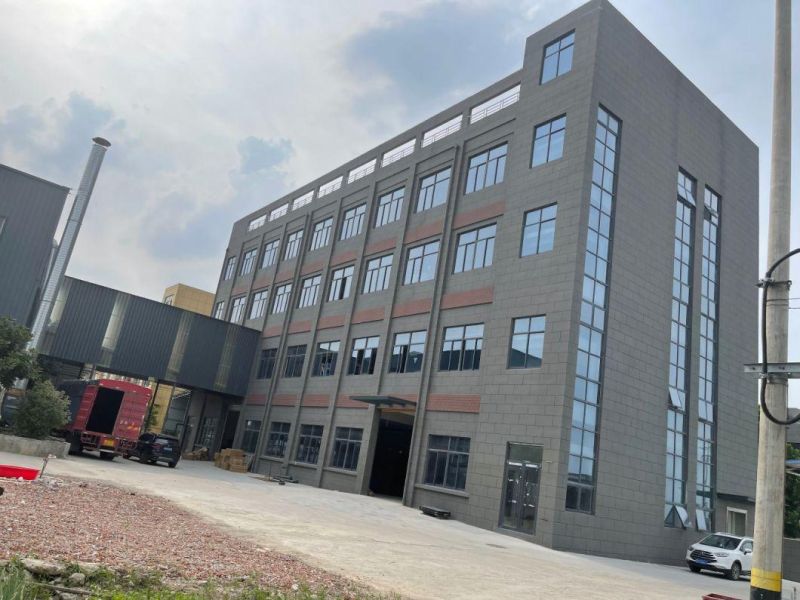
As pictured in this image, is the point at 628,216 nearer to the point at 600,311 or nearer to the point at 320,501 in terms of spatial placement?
the point at 600,311

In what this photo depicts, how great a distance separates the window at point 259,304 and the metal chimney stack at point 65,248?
58.7 ft

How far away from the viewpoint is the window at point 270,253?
4888 cm

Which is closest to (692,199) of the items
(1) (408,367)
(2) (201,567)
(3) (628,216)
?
(3) (628,216)

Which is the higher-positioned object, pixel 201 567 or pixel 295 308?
pixel 295 308

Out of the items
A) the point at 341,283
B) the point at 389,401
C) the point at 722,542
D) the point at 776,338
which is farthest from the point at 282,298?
the point at 776,338

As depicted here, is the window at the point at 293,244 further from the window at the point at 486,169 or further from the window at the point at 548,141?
the window at the point at 548,141

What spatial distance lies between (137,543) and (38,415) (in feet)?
57.6

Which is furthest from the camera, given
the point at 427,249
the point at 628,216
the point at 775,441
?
the point at 427,249

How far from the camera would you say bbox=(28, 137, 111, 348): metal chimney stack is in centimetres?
3003

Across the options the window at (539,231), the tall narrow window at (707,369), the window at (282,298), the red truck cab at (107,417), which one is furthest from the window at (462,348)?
the window at (282,298)

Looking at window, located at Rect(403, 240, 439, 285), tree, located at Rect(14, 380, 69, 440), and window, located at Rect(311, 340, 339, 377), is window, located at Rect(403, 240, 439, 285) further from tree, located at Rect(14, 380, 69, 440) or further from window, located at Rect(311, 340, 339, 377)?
tree, located at Rect(14, 380, 69, 440)

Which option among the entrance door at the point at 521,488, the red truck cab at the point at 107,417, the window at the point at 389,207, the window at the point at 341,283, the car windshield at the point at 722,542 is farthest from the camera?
the window at the point at 341,283

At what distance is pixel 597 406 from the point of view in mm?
24109

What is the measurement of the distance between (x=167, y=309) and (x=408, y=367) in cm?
1803
